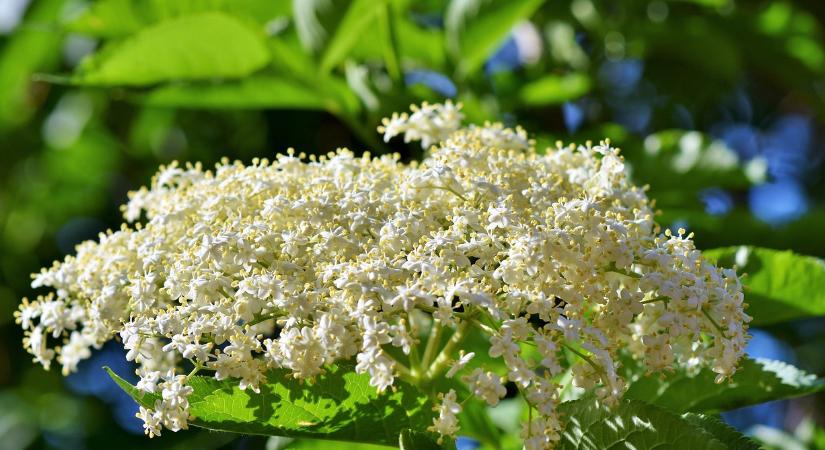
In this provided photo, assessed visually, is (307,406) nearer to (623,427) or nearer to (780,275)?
(623,427)

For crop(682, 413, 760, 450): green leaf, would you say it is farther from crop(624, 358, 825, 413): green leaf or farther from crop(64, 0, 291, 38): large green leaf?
crop(64, 0, 291, 38): large green leaf

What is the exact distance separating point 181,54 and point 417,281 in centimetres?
138

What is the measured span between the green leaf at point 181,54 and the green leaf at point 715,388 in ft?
4.41

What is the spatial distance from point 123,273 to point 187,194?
7.8 inches

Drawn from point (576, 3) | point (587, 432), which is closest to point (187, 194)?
point (587, 432)

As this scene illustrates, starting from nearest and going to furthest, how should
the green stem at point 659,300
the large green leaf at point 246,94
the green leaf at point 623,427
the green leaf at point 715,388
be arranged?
the green leaf at point 623,427
the green stem at point 659,300
the green leaf at point 715,388
the large green leaf at point 246,94

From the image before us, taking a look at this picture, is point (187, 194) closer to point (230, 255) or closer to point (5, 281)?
point (230, 255)

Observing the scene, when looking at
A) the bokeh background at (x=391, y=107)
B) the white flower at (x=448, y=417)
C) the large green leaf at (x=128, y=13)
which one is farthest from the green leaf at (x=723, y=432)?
the large green leaf at (x=128, y=13)

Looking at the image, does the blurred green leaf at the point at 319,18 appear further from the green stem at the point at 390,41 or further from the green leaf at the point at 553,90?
the green leaf at the point at 553,90

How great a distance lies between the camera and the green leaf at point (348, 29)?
7.98ft

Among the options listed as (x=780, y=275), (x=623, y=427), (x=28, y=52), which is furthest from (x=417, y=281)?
(x=28, y=52)

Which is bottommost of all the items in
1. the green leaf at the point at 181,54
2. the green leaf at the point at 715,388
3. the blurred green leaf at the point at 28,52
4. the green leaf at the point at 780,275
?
the green leaf at the point at 715,388

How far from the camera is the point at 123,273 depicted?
1.70 metres

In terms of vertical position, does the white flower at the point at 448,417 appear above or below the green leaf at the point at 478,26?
below
